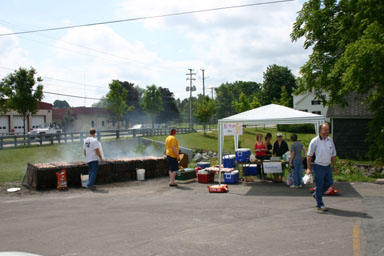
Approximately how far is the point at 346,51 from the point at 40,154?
1939 cm

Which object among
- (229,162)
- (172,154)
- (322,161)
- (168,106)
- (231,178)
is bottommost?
(231,178)

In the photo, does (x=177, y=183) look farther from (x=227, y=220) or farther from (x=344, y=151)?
(x=344, y=151)

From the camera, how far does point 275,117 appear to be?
11.9 m

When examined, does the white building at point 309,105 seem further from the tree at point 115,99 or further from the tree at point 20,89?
the tree at point 20,89

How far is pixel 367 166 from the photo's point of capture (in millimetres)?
18062

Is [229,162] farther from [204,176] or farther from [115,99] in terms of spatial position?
[115,99]

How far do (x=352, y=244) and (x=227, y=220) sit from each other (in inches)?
97.2

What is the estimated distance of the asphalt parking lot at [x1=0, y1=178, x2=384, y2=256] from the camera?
18.1 feet

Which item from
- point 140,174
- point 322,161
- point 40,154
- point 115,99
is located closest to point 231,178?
point 140,174

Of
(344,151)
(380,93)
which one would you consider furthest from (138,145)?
(380,93)

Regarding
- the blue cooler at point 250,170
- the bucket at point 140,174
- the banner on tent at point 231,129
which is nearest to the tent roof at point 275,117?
the banner on tent at point 231,129

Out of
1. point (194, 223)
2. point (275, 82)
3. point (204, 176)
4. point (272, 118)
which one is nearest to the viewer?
point (194, 223)

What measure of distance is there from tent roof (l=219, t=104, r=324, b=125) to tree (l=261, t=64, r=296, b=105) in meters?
66.5

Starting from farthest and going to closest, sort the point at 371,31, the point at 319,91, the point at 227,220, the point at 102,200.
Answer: the point at 319,91, the point at 371,31, the point at 102,200, the point at 227,220
